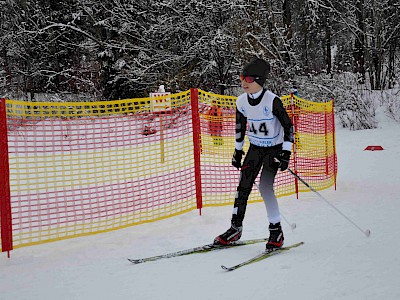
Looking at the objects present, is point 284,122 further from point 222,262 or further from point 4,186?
point 4,186

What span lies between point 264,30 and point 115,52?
8259mm

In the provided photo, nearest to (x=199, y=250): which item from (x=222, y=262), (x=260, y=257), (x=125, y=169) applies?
(x=222, y=262)

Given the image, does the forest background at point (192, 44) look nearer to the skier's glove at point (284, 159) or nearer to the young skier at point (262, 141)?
the young skier at point (262, 141)

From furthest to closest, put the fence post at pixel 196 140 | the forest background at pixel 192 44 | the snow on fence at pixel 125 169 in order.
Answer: the forest background at pixel 192 44
the fence post at pixel 196 140
the snow on fence at pixel 125 169

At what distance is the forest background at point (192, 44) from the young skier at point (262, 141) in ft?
52.1

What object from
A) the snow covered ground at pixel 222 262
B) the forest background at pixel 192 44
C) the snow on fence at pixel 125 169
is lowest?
the snow covered ground at pixel 222 262

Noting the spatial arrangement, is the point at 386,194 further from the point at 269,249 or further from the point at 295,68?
the point at 295,68

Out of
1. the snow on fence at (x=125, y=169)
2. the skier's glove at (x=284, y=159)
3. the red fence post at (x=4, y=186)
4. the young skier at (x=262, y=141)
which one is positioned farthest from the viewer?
the snow on fence at (x=125, y=169)

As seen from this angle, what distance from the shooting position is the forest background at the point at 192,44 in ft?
74.7

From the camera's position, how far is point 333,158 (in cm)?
898

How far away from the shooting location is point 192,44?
24.7m

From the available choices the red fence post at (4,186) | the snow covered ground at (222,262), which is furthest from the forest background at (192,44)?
the red fence post at (4,186)

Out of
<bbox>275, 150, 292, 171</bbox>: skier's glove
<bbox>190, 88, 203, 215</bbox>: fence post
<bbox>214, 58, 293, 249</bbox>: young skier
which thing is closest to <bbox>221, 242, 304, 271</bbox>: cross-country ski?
<bbox>214, 58, 293, 249</bbox>: young skier

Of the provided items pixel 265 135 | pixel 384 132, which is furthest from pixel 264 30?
pixel 265 135
